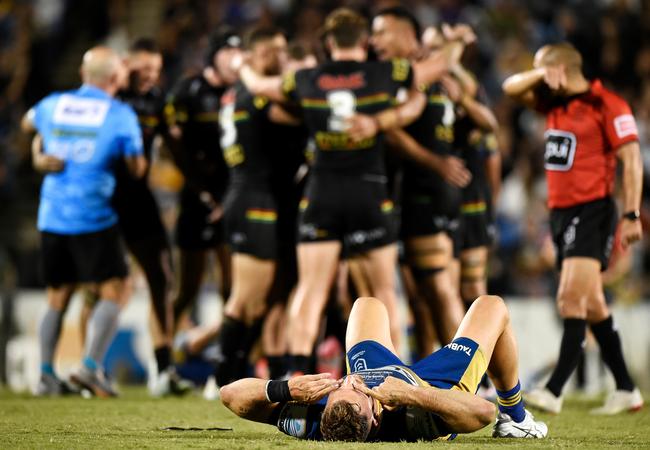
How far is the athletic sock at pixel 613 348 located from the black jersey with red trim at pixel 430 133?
1607 mm

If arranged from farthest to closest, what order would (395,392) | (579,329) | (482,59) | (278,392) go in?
(482,59) < (579,329) < (278,392) < (395,392)

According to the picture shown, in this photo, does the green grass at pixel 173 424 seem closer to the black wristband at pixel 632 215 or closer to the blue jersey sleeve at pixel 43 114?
the black wristband at pixel 632 215

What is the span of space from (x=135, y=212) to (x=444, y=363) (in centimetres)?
442

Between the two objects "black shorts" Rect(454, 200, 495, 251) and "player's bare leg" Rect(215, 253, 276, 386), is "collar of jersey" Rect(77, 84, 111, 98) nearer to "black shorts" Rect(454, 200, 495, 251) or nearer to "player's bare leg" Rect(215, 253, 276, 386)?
"player's bare leg" Rect(215, 253, 276, 386)

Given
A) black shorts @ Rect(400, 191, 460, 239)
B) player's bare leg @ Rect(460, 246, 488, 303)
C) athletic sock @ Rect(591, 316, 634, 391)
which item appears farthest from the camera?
player's bare leg @ Rect(460, 246, 488, 303)

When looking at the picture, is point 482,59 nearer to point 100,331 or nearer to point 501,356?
point 100,331

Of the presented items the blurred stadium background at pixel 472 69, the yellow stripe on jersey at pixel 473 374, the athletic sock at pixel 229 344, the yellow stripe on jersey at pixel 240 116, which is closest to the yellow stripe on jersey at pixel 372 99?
the yellow stripe on jersey at pixel 240 116

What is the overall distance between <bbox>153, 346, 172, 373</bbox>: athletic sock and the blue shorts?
4.01 m

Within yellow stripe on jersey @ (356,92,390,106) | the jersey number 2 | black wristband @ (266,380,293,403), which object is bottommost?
black wristband @ (266,380,293,403)

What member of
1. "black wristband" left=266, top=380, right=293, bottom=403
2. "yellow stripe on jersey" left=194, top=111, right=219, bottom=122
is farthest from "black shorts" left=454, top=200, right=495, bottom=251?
"black wristband" left=266, top=380, right=293, bottom=403

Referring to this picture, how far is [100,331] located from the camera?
853 cm

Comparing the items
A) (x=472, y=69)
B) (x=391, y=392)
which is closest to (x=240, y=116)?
(x=391, y=392)

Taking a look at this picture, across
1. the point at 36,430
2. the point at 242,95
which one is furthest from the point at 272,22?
the point at 36,430

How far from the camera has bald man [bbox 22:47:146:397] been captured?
335 inches
